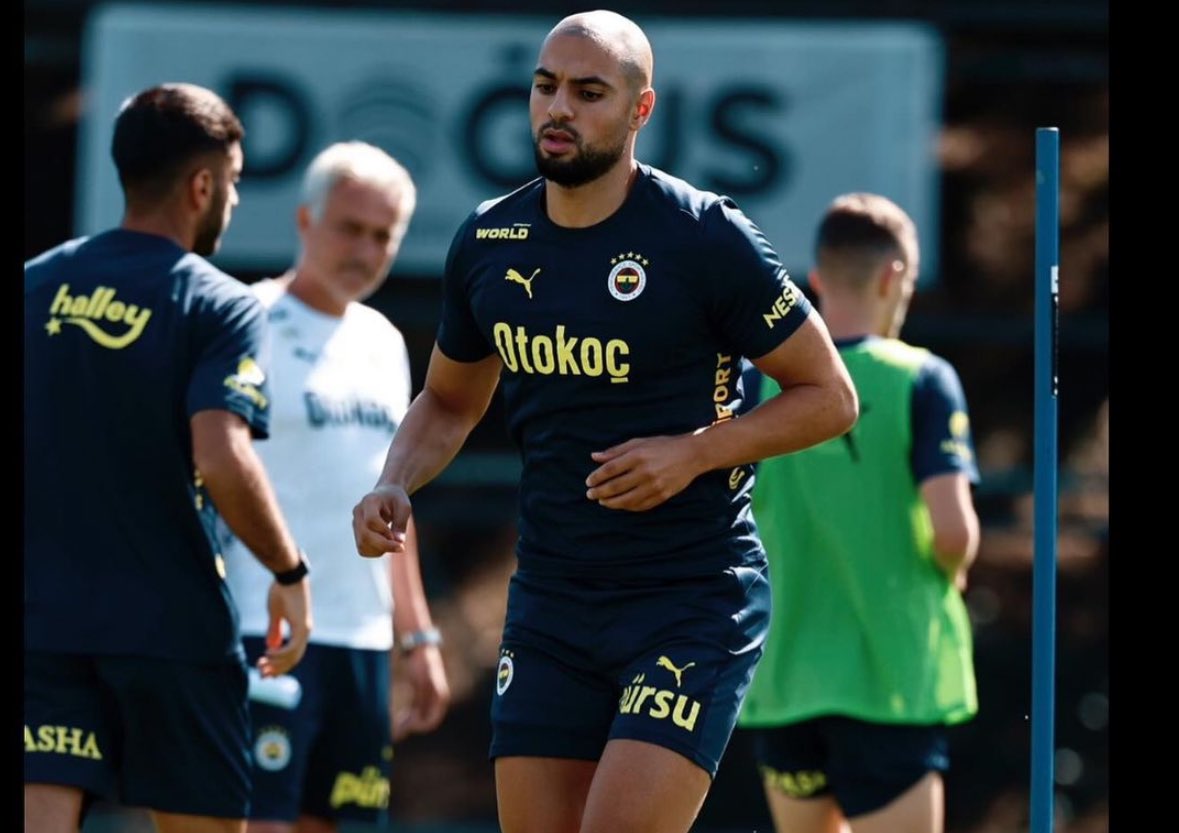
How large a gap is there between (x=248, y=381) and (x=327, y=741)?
1.54 m

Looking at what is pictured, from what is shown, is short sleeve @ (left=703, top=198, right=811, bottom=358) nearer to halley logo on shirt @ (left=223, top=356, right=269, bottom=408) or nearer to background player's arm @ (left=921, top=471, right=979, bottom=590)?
halley logo on shirt @ (left=223, top=356, right=269, bottom=408)

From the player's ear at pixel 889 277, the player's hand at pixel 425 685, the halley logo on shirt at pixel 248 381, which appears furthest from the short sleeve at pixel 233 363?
the player's ear at pixel 889 277

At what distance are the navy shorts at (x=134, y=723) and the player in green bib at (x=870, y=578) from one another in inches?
69.1

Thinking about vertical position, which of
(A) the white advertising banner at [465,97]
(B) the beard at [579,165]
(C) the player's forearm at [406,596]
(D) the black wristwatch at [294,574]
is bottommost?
(C) the player's forearm at [406,596]

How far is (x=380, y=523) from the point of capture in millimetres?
4840

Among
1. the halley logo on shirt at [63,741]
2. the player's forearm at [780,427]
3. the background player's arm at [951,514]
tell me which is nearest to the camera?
the player's forearm at [780,427]

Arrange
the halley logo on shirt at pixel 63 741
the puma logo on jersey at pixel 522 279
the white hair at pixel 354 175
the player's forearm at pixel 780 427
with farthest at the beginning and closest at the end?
the white hair at pixel 354 175 → the halley logo on shirt at pixel 63 741 → the puma logo on jersey at pixel 522 279 → the player's forearm at pixel 780 427

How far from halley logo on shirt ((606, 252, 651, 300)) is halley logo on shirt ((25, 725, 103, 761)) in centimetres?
169

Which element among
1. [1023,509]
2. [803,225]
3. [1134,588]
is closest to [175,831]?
[1134,588]

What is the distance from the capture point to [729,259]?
4.81 metres

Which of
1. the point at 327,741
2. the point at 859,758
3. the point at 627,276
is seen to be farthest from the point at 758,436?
the point at 327,741

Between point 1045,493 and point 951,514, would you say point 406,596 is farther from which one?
point 1045,493

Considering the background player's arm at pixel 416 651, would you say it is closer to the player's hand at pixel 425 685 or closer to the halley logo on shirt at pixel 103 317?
the player's hand at pixel 425 685

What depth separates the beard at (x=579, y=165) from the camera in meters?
4.82
